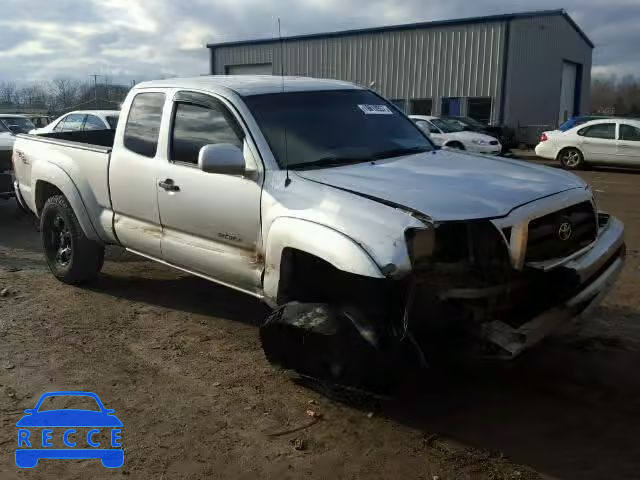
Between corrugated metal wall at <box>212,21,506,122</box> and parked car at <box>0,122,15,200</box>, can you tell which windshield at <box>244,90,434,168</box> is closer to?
parked car at <box>0,122,15,200</box>

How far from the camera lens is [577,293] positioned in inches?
143

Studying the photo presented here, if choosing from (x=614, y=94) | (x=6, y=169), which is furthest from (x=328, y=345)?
(x=614, y=94)

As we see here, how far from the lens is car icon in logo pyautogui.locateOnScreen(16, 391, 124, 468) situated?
3.33m

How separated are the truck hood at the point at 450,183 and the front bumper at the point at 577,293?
40 cm

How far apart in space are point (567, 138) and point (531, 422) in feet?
53.4

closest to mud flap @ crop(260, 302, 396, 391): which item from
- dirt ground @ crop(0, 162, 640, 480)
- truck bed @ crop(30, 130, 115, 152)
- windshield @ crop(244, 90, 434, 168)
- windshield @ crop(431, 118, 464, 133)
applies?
dirt ground @ crop(0, 162, 640, 480)

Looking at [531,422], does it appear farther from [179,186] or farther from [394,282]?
[179,186]

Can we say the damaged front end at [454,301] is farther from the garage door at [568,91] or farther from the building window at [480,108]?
the garage door at [568,91]

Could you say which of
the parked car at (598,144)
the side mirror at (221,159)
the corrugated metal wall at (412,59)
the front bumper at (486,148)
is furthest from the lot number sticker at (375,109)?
the corrugated metal wall at (412,59)

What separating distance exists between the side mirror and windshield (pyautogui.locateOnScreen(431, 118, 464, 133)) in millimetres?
16717

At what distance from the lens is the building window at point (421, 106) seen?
31.8 metres

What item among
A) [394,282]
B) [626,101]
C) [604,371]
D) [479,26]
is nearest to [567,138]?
[479,26]

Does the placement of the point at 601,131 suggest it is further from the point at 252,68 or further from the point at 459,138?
the point at 252,68

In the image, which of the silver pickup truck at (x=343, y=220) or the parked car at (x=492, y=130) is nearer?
the silver pickup truck at (x=343, y=220)
